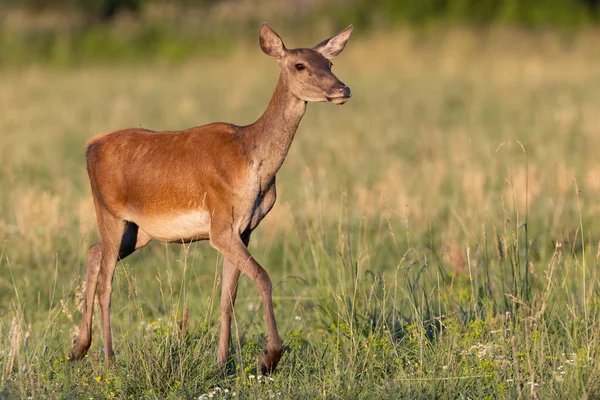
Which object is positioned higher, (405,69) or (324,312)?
(405,69)

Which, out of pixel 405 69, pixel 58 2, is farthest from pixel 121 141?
pixel 58 2

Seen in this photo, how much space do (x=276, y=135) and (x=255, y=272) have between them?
872 mm

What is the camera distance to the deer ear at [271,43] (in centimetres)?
642

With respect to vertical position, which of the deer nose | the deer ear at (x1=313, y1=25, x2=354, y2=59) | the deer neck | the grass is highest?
the deer ear at (x1=313, y1=25, x2=354, y2=59)

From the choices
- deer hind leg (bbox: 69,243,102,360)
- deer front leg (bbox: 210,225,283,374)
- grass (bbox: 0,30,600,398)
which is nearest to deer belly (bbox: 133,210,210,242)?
deer front leg (bbox: 210,225,283,374)

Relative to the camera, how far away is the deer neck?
6457 mm

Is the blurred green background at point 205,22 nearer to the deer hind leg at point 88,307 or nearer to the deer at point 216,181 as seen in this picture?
the deer hind leg at point 88,307

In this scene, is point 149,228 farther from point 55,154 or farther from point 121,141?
point 55,154

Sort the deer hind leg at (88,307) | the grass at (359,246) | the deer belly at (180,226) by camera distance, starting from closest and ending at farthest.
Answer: the grass at (359,246)
the deer belly at (180,226)
the deer hind leg at (88,307)

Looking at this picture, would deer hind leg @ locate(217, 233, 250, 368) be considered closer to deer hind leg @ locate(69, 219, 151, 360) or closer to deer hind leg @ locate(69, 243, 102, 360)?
deer hind leg @ locate(69, 219, 151, 360)

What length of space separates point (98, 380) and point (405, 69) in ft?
72.4

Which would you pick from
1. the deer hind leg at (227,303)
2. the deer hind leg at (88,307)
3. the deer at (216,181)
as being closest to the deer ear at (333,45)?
the deer at (216,181)

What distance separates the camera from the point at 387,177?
13.4 m

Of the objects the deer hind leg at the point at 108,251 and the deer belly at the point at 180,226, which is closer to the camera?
the deer belly at the point at 180,226
